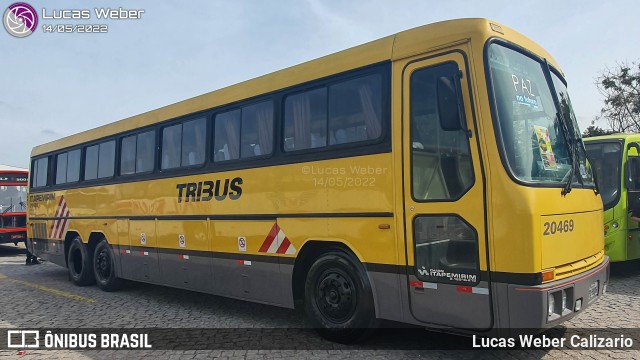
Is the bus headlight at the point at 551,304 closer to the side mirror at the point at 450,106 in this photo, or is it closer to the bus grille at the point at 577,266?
the bus grille at the point at 577,266

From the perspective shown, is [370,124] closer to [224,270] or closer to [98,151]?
[224,270]

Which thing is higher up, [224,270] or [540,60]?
[540,60]

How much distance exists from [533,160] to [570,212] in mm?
696

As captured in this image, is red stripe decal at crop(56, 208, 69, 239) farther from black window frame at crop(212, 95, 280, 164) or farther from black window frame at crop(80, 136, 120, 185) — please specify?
black window frame at crop(212, 95, 280, 164)

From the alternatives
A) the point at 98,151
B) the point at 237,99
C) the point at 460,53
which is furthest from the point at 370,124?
the point at 98,151

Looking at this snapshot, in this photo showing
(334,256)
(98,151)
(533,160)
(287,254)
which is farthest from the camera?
(98,151)

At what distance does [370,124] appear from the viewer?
5.22 meters

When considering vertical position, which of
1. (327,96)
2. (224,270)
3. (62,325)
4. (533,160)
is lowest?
(62,325)

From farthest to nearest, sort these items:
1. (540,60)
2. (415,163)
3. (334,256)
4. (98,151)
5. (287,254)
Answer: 1. (98,151)
2. (287,254)
3. (334,256)
4. (540,60)
5. (415,163)

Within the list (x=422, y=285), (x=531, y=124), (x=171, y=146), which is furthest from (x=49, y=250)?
(x=531, y=124)

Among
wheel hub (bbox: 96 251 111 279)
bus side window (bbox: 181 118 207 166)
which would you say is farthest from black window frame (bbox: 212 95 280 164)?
wheel hub (bbox: 96 251 111 279)

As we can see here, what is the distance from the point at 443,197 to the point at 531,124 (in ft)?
3.68

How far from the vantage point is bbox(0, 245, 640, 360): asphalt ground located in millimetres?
5176

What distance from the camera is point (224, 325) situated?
664cm
